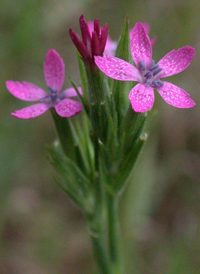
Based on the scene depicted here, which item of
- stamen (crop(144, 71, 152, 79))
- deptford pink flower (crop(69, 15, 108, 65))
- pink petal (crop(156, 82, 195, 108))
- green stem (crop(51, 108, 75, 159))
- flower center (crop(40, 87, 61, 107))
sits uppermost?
deptford pink flower (crop(69, 15, 108, 65))

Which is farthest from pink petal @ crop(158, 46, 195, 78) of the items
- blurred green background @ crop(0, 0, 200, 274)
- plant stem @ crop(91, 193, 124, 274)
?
blurred green background @ crop(0, 0, 200, 274)

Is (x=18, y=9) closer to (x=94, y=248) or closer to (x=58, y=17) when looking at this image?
(x=58, y=17)

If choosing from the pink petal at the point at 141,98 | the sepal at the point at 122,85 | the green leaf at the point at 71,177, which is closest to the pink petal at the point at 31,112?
the green leaf at the point at 71,177

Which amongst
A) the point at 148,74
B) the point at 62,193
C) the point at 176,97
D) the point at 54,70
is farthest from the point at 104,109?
the point at 62,193

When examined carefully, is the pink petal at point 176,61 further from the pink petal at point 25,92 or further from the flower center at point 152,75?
the pink petal at point 25,92

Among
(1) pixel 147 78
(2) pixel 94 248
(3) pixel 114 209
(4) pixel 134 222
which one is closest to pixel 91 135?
(1) pixel 147 78

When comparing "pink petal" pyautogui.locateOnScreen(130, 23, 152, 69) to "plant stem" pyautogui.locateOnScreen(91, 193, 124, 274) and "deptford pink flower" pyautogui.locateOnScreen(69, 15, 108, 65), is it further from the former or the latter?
"plant stem" pyautogui.locateOnScreen(91, 193, 124, 274)

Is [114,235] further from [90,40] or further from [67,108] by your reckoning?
[90,40]
